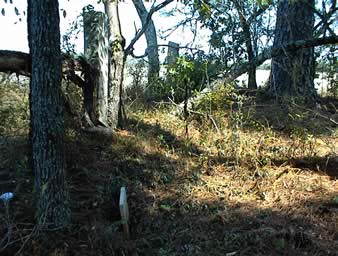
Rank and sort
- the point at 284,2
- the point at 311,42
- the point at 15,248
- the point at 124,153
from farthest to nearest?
the point at 284,2 → the point at 311,42 → the point at 124,153 → the point at 15,248

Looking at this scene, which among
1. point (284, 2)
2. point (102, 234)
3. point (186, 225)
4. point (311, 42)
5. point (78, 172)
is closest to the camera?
point (102, 234)

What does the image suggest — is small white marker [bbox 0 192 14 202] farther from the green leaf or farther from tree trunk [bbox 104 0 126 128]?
tree trunk [bbox 104 0 126 128]

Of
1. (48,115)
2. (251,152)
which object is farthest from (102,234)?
(251,152)

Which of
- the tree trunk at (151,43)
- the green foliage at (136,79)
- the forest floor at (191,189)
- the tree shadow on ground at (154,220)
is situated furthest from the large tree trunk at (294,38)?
the tree shadow on ground at (154,220)

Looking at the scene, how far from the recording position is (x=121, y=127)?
5859mm

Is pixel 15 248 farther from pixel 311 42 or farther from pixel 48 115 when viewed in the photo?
pixel 311 42

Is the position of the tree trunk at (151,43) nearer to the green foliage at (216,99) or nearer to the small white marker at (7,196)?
the green foliage at (216,99)

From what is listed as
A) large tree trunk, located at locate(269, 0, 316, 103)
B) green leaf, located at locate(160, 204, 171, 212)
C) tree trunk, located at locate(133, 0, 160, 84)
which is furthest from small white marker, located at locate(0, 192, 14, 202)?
large tree trunk, located at locate(269, 0, 316, 103)

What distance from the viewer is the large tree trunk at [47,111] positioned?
3.13 meters

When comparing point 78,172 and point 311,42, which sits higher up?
point 311,42

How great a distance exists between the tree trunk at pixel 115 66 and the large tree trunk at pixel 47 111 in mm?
2427

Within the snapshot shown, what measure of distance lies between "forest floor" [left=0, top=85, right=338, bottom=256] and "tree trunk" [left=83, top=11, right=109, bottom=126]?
1.32 ft

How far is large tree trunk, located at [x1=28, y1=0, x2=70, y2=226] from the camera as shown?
10.3 feet

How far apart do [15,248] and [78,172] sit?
1380 mm
